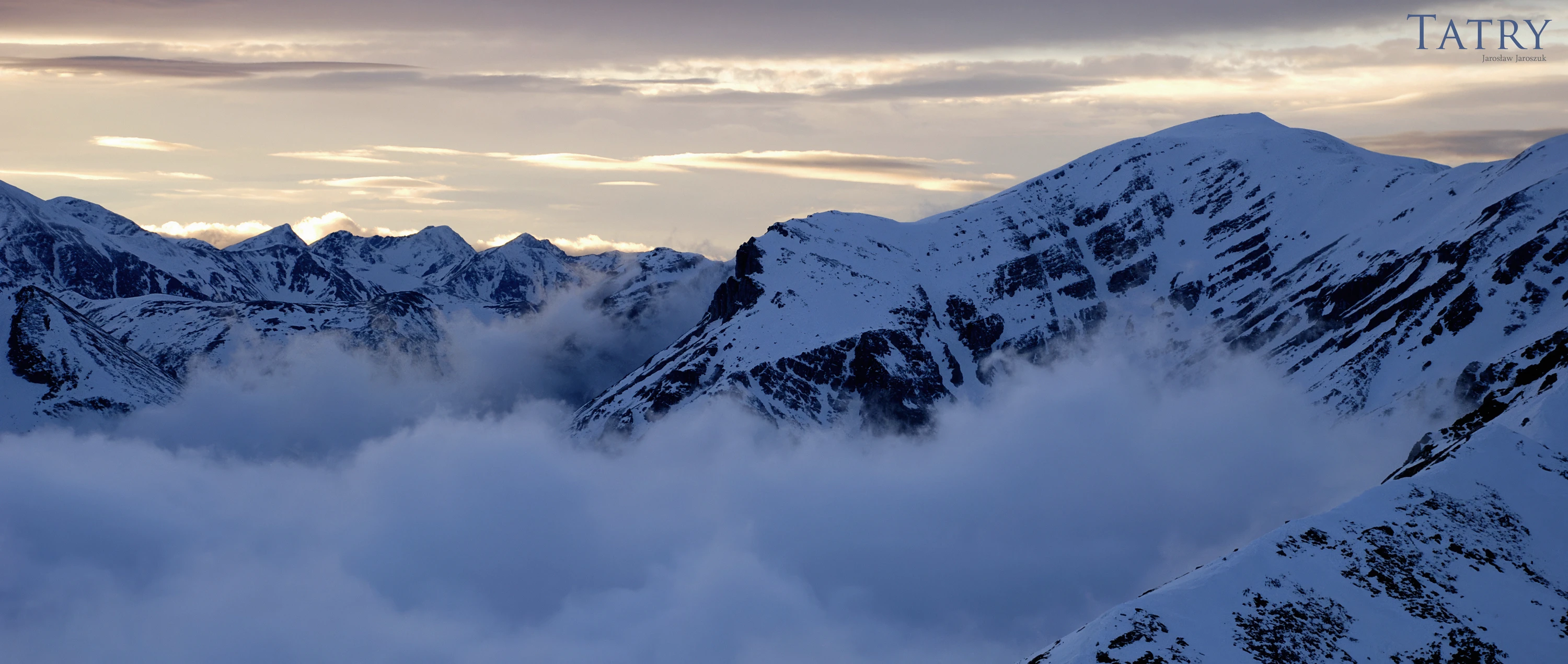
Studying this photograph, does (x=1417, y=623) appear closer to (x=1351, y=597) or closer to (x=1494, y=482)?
(x=1351, y=597)

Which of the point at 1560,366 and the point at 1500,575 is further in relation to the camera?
the point at 1560,366

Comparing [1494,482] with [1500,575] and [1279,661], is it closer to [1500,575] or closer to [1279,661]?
[1500,575]

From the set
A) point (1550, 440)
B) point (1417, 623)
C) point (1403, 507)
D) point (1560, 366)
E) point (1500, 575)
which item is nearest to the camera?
point (1417, 623)

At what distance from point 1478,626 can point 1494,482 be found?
2067 cm

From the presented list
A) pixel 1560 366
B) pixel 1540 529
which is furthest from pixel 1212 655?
pixel 1560 366

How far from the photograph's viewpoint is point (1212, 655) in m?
82.8

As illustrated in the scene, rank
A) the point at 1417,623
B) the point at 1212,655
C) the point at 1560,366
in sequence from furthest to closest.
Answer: the point at 1560,366
the point at 1417,623
the point at 1212,655

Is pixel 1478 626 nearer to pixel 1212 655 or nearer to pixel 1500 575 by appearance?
pixel 1500 575

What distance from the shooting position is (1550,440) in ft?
362

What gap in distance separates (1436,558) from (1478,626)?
739cm

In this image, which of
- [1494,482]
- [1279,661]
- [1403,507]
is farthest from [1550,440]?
[1279,661]

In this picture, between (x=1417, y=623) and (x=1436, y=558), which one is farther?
(x=1436, y=558)

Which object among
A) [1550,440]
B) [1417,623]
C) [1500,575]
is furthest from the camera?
[1550,440]

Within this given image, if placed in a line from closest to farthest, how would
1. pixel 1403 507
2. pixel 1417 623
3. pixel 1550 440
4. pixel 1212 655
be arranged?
1. pixel 1212 655
2. pixel 1417 623
3. pixel 1403 507
4. pixel 1550 440
